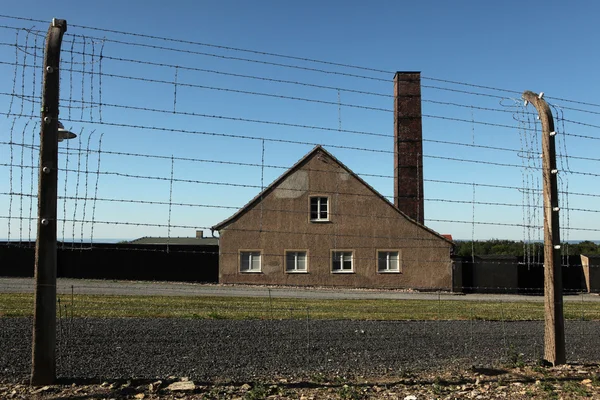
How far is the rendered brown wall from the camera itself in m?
30.4

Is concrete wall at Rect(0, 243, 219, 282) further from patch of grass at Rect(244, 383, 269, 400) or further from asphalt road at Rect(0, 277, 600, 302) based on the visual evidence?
patch of grass at Rect(244, 383, 269, 400)

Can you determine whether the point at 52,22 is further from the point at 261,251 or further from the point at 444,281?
the point at 444,281

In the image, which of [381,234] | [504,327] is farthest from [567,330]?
[381,234]

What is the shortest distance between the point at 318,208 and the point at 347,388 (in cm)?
2449

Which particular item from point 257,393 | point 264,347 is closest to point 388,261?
point 264,347

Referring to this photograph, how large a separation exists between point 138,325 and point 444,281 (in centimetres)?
2288

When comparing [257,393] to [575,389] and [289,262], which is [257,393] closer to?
[575,389]

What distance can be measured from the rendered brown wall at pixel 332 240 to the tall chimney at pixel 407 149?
1720mm

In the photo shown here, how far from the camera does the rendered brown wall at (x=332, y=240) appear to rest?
3044 centimetres

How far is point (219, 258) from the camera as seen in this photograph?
31.4 meters

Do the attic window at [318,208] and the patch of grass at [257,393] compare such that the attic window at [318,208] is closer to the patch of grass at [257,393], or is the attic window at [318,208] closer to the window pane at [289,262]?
the window pane at [289,262]

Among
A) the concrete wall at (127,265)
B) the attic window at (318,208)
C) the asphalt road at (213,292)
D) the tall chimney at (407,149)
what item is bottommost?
the asphalt road at (213,292)

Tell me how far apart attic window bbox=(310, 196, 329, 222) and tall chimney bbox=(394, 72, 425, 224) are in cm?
412

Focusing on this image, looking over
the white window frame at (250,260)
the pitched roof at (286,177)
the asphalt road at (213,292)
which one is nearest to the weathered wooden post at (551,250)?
the asphalt road at (213,292)
